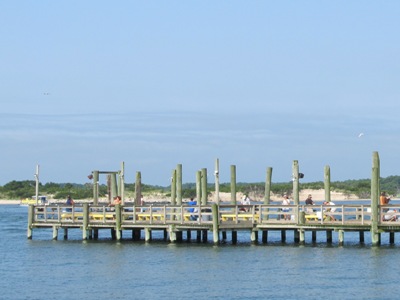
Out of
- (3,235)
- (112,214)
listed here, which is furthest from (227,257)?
(3,235)

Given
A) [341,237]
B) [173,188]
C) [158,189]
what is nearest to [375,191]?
[341,237]

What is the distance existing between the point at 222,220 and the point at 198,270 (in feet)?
25.1

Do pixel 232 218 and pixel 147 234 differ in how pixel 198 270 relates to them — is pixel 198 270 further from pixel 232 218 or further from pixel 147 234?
pixel 147 234

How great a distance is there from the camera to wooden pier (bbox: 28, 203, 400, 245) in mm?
42969

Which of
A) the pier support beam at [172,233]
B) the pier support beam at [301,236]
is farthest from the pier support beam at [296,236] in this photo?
the pier support beam at [172,233]

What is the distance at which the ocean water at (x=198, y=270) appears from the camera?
33406 mm

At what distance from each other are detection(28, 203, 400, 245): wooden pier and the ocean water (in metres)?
0.79

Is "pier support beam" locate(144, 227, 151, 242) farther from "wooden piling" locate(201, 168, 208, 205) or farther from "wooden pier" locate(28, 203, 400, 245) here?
"wooden piling" locate(201, 168, 208, 205)

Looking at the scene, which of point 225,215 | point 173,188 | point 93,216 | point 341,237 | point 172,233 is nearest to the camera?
point 341,237

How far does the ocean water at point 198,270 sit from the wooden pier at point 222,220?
0.79 metres

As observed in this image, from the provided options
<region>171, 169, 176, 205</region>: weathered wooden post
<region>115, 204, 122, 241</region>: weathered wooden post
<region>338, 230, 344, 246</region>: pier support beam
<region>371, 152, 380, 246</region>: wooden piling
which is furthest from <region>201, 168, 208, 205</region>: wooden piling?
<region>371, 152, 380, 246</region>: wooden piling

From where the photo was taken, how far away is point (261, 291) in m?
33.6

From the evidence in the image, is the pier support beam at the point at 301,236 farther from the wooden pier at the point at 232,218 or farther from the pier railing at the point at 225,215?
the pier railing at the point at 225,215

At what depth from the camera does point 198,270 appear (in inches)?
1511
